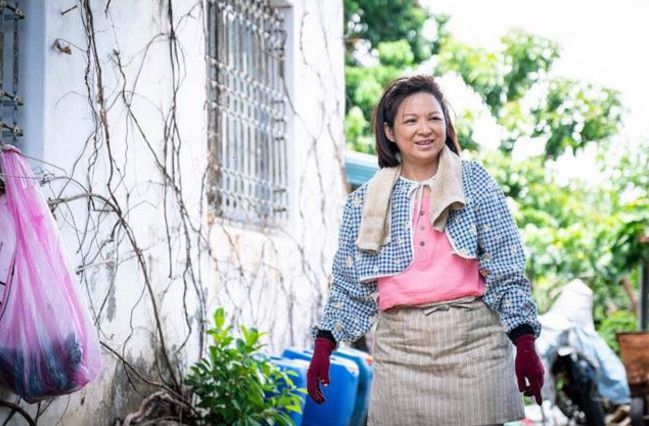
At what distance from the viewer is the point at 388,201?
11.8ft

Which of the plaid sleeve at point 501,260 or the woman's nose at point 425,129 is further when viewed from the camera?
the woman's nose at point 425,129

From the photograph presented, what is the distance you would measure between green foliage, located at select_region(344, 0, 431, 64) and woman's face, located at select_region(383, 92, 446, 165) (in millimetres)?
14020

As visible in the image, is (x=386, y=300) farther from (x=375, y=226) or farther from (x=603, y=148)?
(x=603, y=148)

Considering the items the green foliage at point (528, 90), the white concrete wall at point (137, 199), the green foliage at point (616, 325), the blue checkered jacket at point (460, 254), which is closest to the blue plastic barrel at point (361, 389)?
the white concrete wall at point (137, 199)

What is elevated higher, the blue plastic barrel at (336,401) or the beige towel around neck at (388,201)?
the beige towel around neck at (388,201)

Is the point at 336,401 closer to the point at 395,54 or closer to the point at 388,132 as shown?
the point at 388,132

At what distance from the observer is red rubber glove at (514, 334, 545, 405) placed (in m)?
3.29

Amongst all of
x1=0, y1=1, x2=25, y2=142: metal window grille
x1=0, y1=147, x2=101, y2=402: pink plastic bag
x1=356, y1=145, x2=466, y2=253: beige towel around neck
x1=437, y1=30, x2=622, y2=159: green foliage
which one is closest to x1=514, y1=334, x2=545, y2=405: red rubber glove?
x1=356, y1=145, x2=466, y2=253: beige towel around neck

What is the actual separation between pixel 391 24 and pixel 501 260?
48.9ft

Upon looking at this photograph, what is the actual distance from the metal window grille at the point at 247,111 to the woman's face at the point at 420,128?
2.70 meters

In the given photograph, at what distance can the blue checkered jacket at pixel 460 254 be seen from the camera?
3385 millimetres

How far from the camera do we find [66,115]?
14.4 feet

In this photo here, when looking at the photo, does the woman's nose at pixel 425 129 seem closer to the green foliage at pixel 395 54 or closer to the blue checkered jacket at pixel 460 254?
the blue checkered jacket at pixel 460 254

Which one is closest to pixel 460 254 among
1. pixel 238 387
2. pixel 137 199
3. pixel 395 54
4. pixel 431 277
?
pixel 431 277
